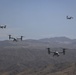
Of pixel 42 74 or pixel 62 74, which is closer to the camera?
pixel 62 74

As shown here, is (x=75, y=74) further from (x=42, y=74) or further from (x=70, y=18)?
(x=70, y=18)

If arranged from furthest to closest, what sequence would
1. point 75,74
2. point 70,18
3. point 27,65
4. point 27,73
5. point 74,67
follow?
point 27,65
point 27,73
point 74,67
point 75,74
point 70,18

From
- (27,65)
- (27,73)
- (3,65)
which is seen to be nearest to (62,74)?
(27,73)

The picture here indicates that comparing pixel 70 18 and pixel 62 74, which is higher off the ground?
pixel 70 18

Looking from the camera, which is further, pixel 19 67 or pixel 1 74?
pixel 19 67

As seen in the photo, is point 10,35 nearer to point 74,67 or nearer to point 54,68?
point 74,67

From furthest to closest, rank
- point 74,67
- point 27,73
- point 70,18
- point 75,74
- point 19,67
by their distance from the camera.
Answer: point 19,67, point 27,73, point 74,67, point 75,74, point 70,18

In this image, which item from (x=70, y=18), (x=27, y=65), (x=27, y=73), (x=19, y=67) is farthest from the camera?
(x=27, y=65)

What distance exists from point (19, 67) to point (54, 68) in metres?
30.4

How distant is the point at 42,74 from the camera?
13038 centimetres

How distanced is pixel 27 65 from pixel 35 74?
5071cm

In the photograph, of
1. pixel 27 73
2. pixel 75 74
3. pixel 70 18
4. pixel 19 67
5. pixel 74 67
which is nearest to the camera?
pixel 70 18

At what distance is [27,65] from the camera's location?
600ft

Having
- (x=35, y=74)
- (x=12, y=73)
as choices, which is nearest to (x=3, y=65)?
(x=12, y=73)
